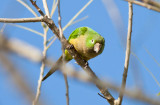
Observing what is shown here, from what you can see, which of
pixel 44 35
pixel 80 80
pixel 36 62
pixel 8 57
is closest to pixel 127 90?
pixel 80 80

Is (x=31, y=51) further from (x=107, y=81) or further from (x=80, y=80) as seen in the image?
(x=107, y=81)

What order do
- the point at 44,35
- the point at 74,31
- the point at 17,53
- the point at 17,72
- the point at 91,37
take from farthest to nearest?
the point at 74,31 < the point at 91,37 < the point at 44,35 < the point at 17,53 < the point at 17,72

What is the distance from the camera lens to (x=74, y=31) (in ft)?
18.5

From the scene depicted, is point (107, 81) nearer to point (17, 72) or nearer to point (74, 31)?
point (17, 72)

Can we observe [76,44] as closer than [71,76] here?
No

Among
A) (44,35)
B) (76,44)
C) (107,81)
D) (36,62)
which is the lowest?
(36,62)

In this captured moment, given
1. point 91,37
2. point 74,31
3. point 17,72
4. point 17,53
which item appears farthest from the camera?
point 74,31

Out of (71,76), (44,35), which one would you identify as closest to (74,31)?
(44,35)

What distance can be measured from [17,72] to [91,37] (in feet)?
14.7

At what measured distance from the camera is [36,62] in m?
1.02

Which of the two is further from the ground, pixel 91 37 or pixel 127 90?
pixel 91 37

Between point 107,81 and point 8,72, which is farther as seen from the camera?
point 107,81

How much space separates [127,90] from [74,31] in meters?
4.65

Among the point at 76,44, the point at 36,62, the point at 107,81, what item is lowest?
the point at 36,62
